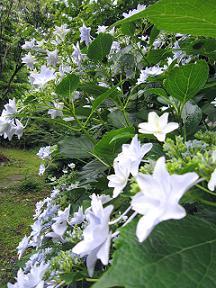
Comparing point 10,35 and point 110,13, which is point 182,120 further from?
point 10,35

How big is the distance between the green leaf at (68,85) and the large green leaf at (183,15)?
0.35 m

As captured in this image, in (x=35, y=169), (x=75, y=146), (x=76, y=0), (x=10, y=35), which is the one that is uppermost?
(x=75, y=146)

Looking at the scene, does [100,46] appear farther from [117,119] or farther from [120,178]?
[120,178]

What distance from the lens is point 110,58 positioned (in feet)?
4.59

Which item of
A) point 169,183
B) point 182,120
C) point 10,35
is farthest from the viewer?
point 10,35

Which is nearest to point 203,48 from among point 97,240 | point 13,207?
point 97,240

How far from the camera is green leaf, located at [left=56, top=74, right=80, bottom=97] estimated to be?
88cm

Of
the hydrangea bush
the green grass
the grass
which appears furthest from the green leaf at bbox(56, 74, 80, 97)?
the green grass

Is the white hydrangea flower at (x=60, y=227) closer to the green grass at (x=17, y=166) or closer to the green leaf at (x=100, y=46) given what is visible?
the green leaf at (x=100, y=46)

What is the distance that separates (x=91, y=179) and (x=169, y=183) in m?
0.69

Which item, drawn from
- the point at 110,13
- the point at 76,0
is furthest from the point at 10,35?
the point at 110,13

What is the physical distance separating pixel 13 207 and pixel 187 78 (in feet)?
18.2

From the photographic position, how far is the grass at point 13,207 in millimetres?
3996

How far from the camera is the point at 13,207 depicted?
5.96m
